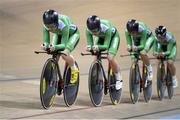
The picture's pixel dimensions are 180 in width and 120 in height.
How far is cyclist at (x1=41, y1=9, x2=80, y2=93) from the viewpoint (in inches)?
312

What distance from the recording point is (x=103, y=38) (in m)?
8.92

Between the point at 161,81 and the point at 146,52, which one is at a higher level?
the point at 146,52

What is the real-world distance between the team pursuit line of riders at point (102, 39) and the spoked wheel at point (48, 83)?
0.24 metres

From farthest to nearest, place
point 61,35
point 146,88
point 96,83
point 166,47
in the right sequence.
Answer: point 166,47 → point 146,88 → point 96,83 → point 61,35

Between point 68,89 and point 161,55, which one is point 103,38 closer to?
point 68,89

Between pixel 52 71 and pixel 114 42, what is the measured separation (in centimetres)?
139

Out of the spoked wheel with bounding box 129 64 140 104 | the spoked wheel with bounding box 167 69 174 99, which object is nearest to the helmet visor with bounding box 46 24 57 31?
the spoked wheel with bounding box 129 64 140 104

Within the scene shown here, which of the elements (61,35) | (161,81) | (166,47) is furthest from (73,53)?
(61,35)

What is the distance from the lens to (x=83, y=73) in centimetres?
1312

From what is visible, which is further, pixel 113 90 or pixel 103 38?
pixel 113 90

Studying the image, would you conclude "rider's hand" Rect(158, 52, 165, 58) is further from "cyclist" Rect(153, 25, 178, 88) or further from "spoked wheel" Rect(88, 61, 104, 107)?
"spoked wheel" Rect(88, 61, 104, 107)

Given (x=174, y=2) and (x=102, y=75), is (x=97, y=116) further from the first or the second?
(x=174, y=2)

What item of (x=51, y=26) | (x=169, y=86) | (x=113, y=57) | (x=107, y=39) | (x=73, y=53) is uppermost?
(x=51, y=26)

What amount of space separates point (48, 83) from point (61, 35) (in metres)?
0.81
